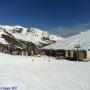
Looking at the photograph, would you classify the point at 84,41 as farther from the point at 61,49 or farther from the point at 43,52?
the point at 43,52

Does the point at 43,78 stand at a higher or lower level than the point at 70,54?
lower

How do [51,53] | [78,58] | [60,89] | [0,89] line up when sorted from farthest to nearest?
1. [51,53]
2. [78,58]
3. [60,89]
4. [0,89]

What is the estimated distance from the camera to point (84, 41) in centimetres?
7438

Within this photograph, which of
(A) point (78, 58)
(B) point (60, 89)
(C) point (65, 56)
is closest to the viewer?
(B) point (60, 89)

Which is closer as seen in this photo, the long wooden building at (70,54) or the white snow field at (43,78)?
the white snow field at (43,78)

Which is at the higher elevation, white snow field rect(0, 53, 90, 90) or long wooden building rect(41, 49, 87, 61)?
long wooden building rect(41, 49, 87, 61)

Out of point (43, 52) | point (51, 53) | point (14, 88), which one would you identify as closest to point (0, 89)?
point (14, 88)

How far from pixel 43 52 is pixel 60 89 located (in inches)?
2749

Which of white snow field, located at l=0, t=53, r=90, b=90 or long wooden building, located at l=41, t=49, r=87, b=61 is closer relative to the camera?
white snow field, located at l=0, t=53, r=90, b=90

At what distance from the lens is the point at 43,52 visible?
87.6m

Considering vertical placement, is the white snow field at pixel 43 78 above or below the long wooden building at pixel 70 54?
below

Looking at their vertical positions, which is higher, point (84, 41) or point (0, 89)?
point (84, 41)

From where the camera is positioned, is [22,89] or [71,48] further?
[71,48]

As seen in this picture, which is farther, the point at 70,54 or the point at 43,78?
the point at 70,54
